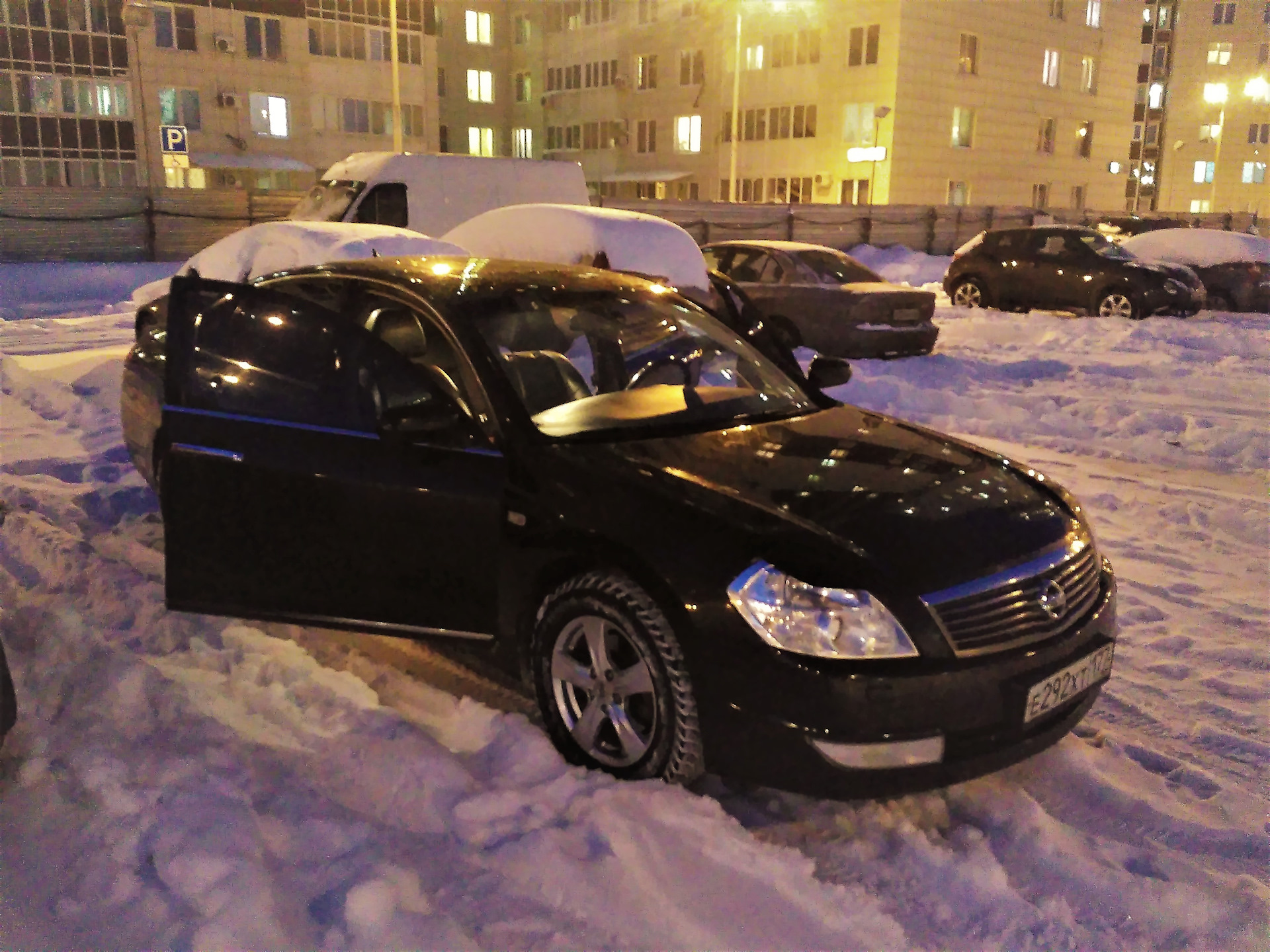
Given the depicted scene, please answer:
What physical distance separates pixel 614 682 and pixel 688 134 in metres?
50.5

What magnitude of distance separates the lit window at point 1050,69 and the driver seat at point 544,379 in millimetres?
51265

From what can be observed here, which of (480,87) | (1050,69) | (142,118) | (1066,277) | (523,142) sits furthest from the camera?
(523,142)

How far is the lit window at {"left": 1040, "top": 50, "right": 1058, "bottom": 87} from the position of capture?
48562 millimetres

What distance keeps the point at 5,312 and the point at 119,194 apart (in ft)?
21.8

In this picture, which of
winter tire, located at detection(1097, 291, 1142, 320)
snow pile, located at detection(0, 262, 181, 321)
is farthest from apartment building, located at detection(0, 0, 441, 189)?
winter tire, located at detection(1097, 291, 1142, 320)

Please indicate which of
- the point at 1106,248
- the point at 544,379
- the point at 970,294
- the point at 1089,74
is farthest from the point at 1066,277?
the point at 1089,74

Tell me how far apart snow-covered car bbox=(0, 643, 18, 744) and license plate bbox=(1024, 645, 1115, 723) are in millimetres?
3080

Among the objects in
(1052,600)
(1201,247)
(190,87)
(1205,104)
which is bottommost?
(1052,600)

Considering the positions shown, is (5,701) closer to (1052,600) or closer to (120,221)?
(1052,600)

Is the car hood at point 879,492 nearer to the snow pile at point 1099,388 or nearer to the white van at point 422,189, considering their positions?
Result: the snow pile at point 1099,388

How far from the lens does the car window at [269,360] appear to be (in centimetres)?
395

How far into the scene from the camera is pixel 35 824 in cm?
307

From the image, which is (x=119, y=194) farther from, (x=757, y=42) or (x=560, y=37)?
(x=560, y=37)

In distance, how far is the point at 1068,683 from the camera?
3240mm
